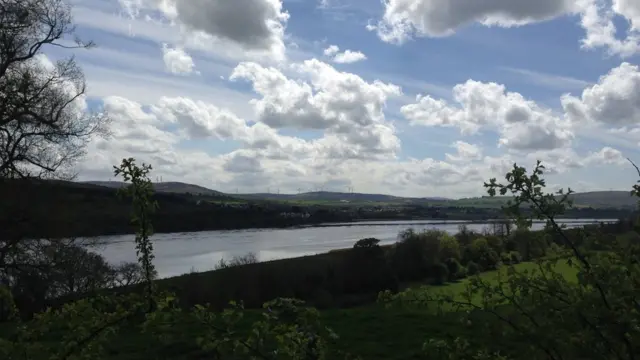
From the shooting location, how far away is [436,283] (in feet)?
117

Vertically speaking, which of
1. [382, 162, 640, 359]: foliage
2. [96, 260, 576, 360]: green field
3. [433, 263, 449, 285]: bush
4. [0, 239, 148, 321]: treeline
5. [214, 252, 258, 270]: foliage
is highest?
[382, 162, 640, 359]: foliage

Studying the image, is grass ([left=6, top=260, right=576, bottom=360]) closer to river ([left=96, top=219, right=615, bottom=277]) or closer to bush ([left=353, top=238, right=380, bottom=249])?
bush ([left=353, top=238, right=380, bottom=249])

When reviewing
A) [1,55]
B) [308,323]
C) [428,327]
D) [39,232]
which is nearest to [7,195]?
[39,232]

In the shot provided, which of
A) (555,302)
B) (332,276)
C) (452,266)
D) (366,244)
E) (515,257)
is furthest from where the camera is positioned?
(452,266)

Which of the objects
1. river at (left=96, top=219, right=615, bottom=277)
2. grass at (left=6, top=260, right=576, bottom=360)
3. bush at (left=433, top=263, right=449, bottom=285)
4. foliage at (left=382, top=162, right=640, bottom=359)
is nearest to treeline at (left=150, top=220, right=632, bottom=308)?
bush at (left=433, top=263, right=449, bottom=285)

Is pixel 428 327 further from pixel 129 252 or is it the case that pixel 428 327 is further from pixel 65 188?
pixel 129 252

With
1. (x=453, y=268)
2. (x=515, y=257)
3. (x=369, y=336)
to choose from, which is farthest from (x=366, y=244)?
(x=515, y=257)

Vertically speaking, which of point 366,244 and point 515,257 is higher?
point 515,257

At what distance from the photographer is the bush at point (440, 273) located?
35.8 meters

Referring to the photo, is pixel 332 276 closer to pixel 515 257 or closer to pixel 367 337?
pixel 367 337

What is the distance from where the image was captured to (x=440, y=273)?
36.3 m

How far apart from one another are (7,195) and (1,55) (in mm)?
2854

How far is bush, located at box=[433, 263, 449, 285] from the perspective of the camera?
3584 centimetres

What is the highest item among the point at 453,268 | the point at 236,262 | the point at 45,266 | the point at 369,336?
the point at 45,266
